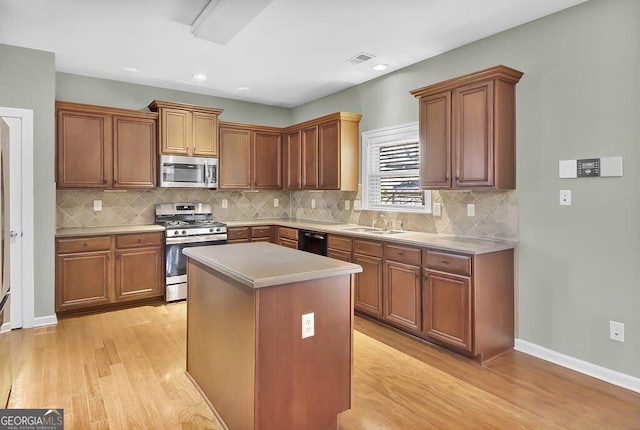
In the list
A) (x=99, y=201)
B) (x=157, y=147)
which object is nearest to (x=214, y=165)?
(x=157, y=147)

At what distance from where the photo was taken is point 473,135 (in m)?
3.24

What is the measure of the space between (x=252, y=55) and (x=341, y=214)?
2329 mm

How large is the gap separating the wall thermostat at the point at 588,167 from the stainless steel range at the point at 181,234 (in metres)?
3.90

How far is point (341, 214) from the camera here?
209 inches

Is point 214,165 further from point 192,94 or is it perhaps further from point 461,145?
point 461,145

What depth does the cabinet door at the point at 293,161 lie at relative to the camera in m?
5.51

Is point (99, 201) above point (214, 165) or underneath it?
underneath

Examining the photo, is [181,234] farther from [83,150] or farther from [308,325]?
[308,325]

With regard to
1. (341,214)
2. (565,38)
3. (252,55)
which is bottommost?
(341,214)

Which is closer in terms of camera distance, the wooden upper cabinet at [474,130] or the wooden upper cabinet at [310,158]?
the wooden upper cabinet at [474,130]

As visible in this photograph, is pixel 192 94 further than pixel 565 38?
Yes

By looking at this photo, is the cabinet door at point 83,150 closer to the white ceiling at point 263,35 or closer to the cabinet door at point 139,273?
the white ceiling at point 263,35

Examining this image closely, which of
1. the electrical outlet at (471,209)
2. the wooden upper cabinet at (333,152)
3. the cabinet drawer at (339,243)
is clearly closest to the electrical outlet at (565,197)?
the electrical outlet at (471,209)

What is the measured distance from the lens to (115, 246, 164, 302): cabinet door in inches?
172
